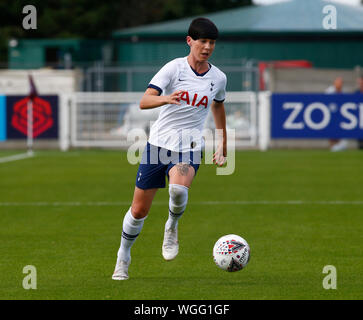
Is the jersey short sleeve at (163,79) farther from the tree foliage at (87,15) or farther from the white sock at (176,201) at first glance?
the tree foliage at (87,15)

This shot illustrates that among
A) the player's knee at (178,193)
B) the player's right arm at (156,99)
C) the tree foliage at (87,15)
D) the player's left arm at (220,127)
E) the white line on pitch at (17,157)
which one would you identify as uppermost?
the tree foliage at (87,15)

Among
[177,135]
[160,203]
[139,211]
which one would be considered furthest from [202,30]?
[160,203]

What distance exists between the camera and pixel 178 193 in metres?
7.99

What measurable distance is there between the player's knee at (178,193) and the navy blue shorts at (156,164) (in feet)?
0.36

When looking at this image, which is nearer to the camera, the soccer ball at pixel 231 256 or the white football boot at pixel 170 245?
the soccer ball at pixel 231 256

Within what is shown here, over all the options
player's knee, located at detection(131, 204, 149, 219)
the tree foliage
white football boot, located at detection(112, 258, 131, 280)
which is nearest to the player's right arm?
player's knee, located at detection(131, 204, 149, 219)

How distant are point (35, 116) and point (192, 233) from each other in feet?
51.7

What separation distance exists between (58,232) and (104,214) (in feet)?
5.98

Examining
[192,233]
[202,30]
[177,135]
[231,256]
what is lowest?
[192,233]

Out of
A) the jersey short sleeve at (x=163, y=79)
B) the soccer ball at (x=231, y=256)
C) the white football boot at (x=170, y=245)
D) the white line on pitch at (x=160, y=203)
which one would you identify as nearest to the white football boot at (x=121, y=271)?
the white football boot at (x=170, y=245)

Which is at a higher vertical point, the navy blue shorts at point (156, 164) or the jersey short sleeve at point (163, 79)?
the jersey short sleeve at point (163, 79)

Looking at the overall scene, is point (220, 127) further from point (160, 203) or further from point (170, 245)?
point (160, 203)

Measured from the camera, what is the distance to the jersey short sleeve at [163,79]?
769 centimetres

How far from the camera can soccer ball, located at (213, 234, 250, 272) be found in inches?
314
